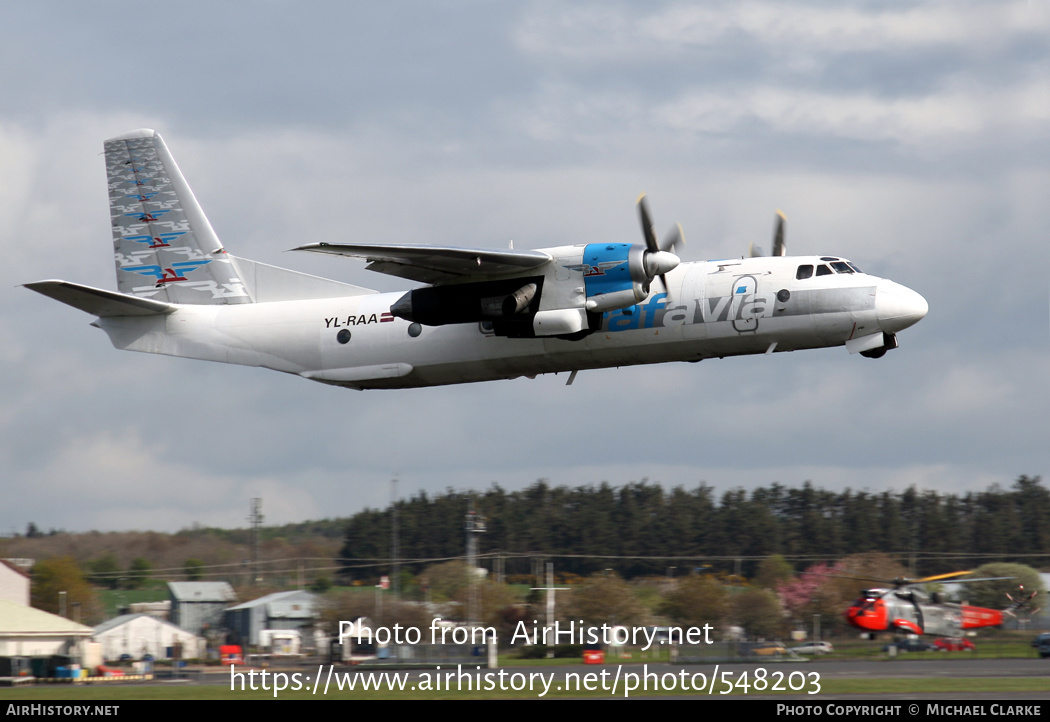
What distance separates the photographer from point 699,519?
35406 mm

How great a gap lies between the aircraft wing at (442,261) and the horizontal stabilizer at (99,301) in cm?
652

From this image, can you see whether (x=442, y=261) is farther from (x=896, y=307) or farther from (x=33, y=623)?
(x=33, y=623)

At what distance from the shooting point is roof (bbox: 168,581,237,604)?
90.2 ft

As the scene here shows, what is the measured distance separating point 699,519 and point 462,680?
14.0 meters

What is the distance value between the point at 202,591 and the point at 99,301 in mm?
8598

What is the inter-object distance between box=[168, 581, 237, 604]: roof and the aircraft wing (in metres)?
11.4

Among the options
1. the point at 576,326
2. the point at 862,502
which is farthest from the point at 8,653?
the point at 862,502

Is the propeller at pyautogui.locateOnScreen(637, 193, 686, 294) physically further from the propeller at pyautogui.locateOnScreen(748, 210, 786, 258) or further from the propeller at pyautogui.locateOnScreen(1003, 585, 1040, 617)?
the propeller at pyautogui.locateOnScreen(1003, 585, 1040, 617)

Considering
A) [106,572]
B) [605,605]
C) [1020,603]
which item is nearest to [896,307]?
[1020,603]

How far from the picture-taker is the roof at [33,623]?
2598 cm

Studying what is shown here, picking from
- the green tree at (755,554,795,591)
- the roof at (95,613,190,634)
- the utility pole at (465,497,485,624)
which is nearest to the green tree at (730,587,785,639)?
the green tree at (755,554,795,591)

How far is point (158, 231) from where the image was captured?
85.6 feet
